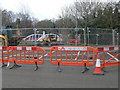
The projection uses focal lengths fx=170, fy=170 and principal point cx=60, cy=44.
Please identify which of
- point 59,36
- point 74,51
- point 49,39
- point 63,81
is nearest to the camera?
point 63,81

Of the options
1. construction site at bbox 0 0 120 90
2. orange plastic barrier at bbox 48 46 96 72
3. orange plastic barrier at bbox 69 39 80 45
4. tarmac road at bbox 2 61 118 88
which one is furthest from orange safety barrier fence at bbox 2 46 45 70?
orange plastic barrier at bbox 69 39 80 45

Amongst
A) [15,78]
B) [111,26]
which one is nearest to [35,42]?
[15,78]

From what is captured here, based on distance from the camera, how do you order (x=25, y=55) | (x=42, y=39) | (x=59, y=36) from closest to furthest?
(x=25, y=55) < (x=59, y=36) < (x=42, y=39)

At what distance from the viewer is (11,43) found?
69.5 ft

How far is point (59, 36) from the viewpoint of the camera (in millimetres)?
20531

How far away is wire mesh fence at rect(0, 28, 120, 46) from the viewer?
1960cm

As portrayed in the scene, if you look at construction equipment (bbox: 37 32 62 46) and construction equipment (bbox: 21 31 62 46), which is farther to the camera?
construction equipment (bbox: 37 32 62 46)

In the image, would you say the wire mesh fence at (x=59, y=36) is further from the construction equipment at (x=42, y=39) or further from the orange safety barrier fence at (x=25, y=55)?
the orange safety barrier fence at (x=25, y=55)

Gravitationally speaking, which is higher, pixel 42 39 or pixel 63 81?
pixel 42 39

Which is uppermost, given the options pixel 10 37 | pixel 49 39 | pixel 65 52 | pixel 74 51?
pixel 10 37

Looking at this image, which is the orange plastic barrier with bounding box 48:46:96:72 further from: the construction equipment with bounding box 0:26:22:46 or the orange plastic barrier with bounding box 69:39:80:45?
the construction equipment with bounding box 0:26:22:46

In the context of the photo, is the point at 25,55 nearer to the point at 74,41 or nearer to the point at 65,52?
the point at 65,52

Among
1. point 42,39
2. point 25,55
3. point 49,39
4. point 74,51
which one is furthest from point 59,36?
point 74,51

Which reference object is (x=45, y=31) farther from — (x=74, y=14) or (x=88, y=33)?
(x=74, y=14)
